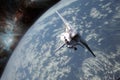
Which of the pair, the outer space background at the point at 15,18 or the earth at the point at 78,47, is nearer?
the earth at the point at 78,47

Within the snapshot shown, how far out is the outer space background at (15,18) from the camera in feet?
40.7

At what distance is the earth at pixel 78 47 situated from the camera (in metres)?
5.19

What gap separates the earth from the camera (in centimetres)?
519

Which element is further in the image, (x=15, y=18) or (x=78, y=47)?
(x=15, y=18)

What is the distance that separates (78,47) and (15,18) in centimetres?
777

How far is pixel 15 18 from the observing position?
13.0 meters

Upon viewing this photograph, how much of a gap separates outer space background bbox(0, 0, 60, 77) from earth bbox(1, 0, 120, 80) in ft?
12.3

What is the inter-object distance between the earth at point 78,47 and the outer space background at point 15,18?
12.3 ft

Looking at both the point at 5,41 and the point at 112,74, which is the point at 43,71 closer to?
the point at 112,74

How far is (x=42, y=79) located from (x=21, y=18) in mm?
7261

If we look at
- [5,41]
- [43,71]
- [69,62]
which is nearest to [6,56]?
[5,41]

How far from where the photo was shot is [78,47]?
5.77m

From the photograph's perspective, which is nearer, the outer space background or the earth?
the earth

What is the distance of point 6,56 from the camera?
12281 millimetres
